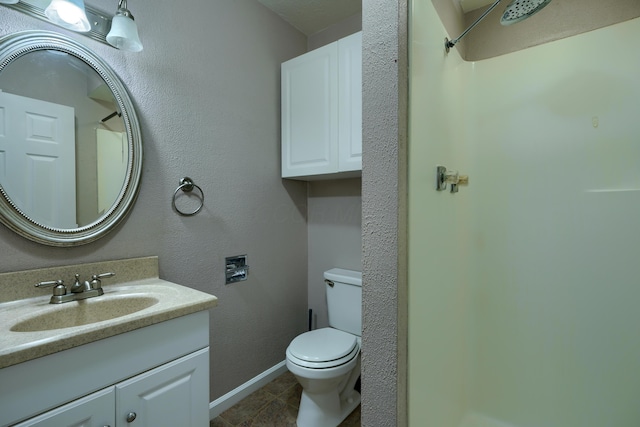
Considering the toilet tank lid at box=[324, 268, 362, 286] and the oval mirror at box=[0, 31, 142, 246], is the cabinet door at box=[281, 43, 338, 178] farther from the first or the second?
the oval mirror at box=[0, 31, 142, 246]

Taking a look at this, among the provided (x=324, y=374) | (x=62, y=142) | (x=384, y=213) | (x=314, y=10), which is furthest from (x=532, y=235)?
(x=62, y=142)

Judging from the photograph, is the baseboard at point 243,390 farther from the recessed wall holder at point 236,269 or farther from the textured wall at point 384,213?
the textured wall at point 384,213

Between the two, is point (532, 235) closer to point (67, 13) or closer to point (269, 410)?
point (269, 410)

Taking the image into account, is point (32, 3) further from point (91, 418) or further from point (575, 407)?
point (575, 407)

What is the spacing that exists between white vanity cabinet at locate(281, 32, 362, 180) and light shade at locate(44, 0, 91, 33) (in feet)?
3.65

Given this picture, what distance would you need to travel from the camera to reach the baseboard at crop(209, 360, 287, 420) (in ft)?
5.22

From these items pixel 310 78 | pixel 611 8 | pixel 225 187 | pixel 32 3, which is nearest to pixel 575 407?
pixel 611 8

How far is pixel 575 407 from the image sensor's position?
1362 mm

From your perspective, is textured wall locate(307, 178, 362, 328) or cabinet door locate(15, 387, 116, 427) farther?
textured wall locate(307, 178, 362, 328)

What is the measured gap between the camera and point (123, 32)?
113cm

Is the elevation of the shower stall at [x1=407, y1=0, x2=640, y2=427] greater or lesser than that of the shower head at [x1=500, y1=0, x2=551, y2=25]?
lesser

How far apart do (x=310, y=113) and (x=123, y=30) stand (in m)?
1.02

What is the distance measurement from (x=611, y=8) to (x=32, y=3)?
2426 mm

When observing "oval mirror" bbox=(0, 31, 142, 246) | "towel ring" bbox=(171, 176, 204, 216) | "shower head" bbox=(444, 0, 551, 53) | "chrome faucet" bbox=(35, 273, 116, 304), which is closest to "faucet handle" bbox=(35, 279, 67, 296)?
"chrome faucet" bbox=(35, 273, 116, 304)
